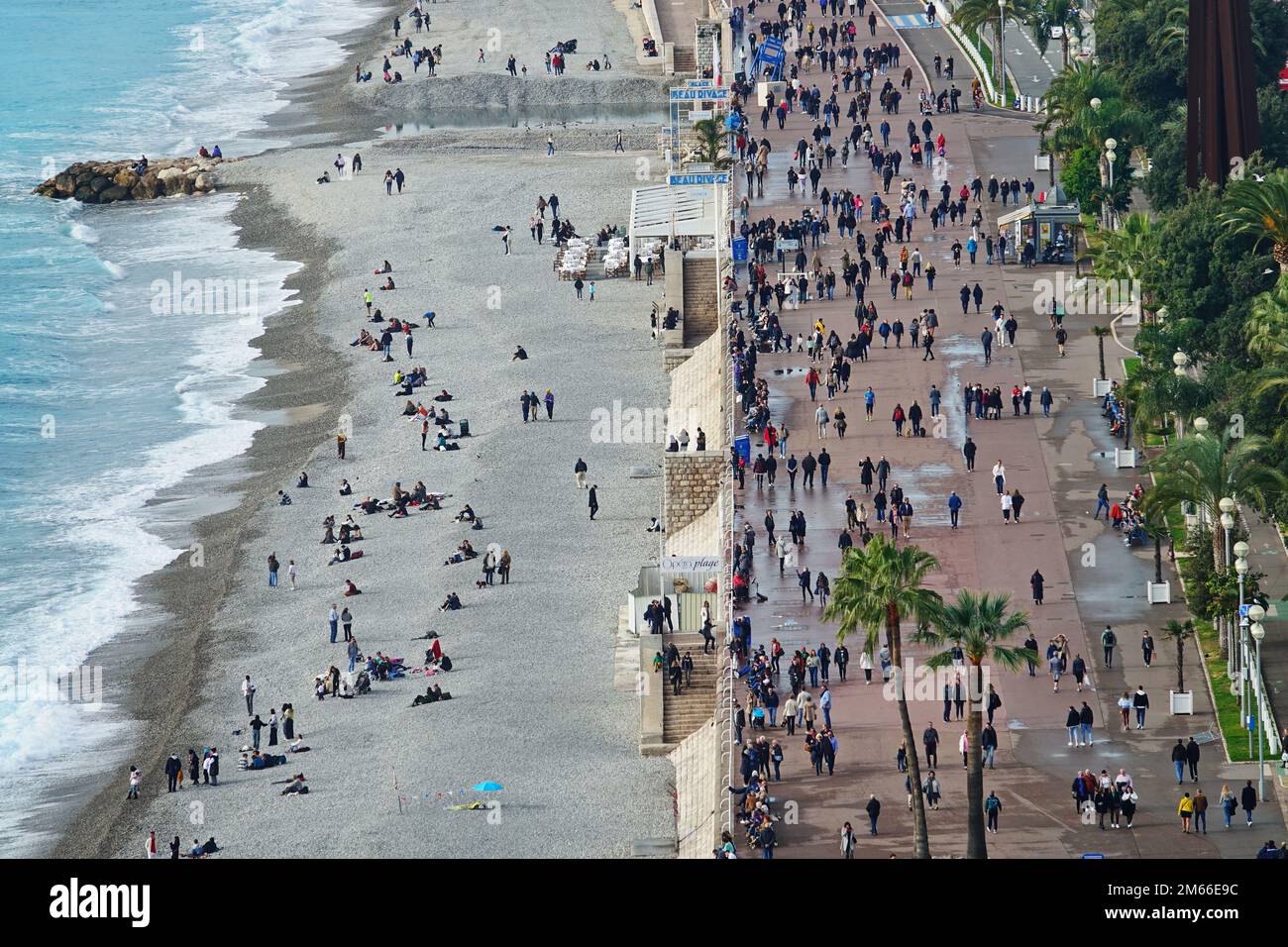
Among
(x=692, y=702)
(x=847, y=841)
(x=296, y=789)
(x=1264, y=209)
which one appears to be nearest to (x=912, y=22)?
(x=1264, y=209)

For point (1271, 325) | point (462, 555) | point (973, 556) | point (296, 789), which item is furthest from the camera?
point (462, 555)

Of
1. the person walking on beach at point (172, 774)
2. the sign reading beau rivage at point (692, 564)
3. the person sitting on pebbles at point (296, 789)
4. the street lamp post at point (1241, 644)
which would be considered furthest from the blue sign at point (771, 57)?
the street lamp post at point (1241, 644)

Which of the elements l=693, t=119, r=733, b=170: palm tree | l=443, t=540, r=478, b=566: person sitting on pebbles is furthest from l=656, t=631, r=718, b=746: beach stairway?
l=693, t=119, r=733, b=170: palm tree

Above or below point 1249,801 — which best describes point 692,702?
above

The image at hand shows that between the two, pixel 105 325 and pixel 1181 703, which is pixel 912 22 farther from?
pixel 1181 703

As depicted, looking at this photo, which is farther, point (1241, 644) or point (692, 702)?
point (692, 702)
